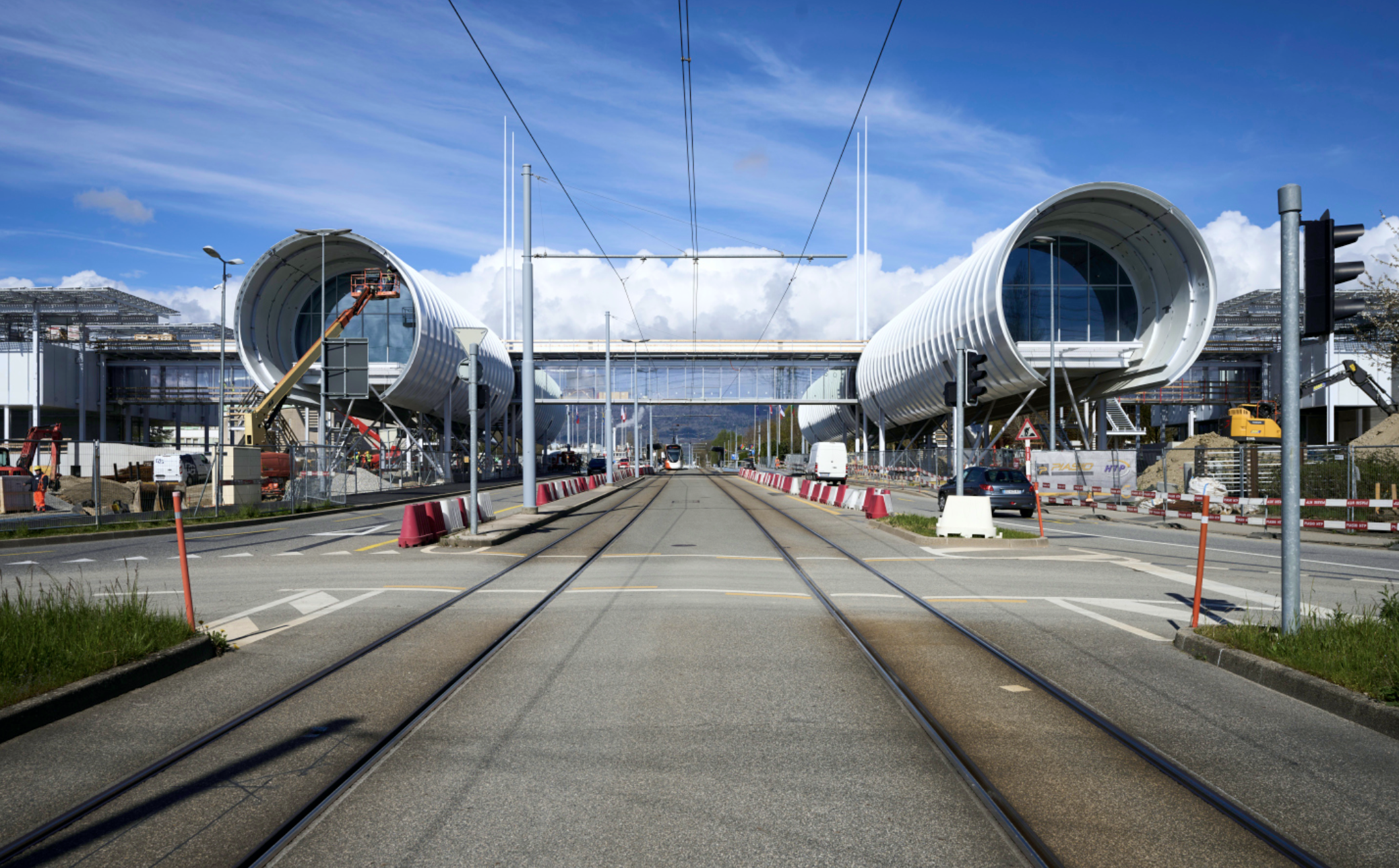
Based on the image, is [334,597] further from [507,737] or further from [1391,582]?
[1391,582]

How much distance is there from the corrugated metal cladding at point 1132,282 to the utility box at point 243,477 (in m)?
28.9

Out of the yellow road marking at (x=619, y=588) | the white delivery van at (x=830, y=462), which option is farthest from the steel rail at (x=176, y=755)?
the white delivery van at (x=830, y=462)

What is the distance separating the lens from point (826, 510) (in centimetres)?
2934

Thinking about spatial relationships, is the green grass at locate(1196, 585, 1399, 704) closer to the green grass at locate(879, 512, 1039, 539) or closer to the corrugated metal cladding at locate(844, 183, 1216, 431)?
the green grass at locate(879, 512, 1039, 539)

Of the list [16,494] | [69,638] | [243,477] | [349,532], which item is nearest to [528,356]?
[349,532]

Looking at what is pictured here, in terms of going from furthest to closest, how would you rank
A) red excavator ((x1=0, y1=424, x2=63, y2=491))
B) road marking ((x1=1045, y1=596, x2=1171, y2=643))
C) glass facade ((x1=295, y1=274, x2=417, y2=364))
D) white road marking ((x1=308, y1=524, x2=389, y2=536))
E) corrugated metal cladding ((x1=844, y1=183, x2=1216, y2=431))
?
glass facade ((x1=295, y1=274, x2=417, y2=364)), corrugated metal cladding ((x1=844, y1=183, x2=1216, y2=431)), red excavator ((x1=0, y1=424, x2=63, y2=491)), white road marking ((x1=308, y1=524, x2=389, y2=536)), road marking ((x1=1045, y1=596, x2=1171, y2=643))

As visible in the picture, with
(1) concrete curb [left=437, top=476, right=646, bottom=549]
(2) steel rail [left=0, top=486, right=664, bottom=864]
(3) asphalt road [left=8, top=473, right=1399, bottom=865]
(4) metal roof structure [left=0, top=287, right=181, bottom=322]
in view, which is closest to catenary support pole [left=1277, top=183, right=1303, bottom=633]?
(3) asphalt road [left=8, top=473, right=1399, bottom=865]

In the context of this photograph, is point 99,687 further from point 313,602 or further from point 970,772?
point 970,772

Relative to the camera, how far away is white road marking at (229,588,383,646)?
8.27 meters

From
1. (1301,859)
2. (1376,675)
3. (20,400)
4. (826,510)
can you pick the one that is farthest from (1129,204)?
(20,400)

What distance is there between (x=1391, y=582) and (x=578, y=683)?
11.7 m

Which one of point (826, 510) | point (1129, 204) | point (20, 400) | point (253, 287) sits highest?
point (1129, 204)

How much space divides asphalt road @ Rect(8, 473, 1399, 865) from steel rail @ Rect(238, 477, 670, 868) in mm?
79

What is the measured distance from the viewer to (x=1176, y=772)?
4695 millimetres
